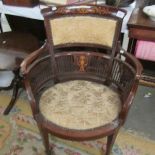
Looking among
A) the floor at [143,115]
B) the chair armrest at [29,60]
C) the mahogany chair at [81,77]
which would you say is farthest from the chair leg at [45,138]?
the floor at [143,115]

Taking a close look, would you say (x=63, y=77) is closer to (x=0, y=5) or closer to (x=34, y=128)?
(x=34, y=128)

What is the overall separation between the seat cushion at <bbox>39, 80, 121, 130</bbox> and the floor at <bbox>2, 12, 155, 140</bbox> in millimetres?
513

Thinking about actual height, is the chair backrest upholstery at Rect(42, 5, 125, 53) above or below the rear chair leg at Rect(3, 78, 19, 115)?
above

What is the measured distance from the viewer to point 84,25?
1.35m

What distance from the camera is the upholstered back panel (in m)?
1.32

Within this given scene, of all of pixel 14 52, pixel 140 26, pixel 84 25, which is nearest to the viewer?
pixel 84 25

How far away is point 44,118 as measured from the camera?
3.91ft

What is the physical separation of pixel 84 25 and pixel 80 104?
19.1 inches

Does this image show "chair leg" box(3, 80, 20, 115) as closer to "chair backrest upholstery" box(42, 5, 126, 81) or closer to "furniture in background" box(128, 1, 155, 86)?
"chair backrest upholstery" box(42, 5, 126, 81)

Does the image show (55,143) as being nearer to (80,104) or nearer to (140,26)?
(80,104)

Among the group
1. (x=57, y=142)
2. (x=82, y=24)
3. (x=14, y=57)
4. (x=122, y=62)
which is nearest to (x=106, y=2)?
(x=82, y=24)

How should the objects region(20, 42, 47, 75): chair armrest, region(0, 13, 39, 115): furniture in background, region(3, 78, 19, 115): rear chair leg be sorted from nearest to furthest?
region(20, 42, 47, 75): chair armrest, region(0, 13, 39, 115): furniture in background, region(3, 78, 19, 115): rear chair leg

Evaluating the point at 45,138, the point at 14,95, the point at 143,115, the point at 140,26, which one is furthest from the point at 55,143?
the point at 140,26

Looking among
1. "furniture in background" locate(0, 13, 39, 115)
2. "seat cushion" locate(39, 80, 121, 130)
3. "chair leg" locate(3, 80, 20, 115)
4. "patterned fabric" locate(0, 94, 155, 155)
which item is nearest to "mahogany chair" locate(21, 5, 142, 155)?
"seat cushion" locate(39, 80, 121, 130)
